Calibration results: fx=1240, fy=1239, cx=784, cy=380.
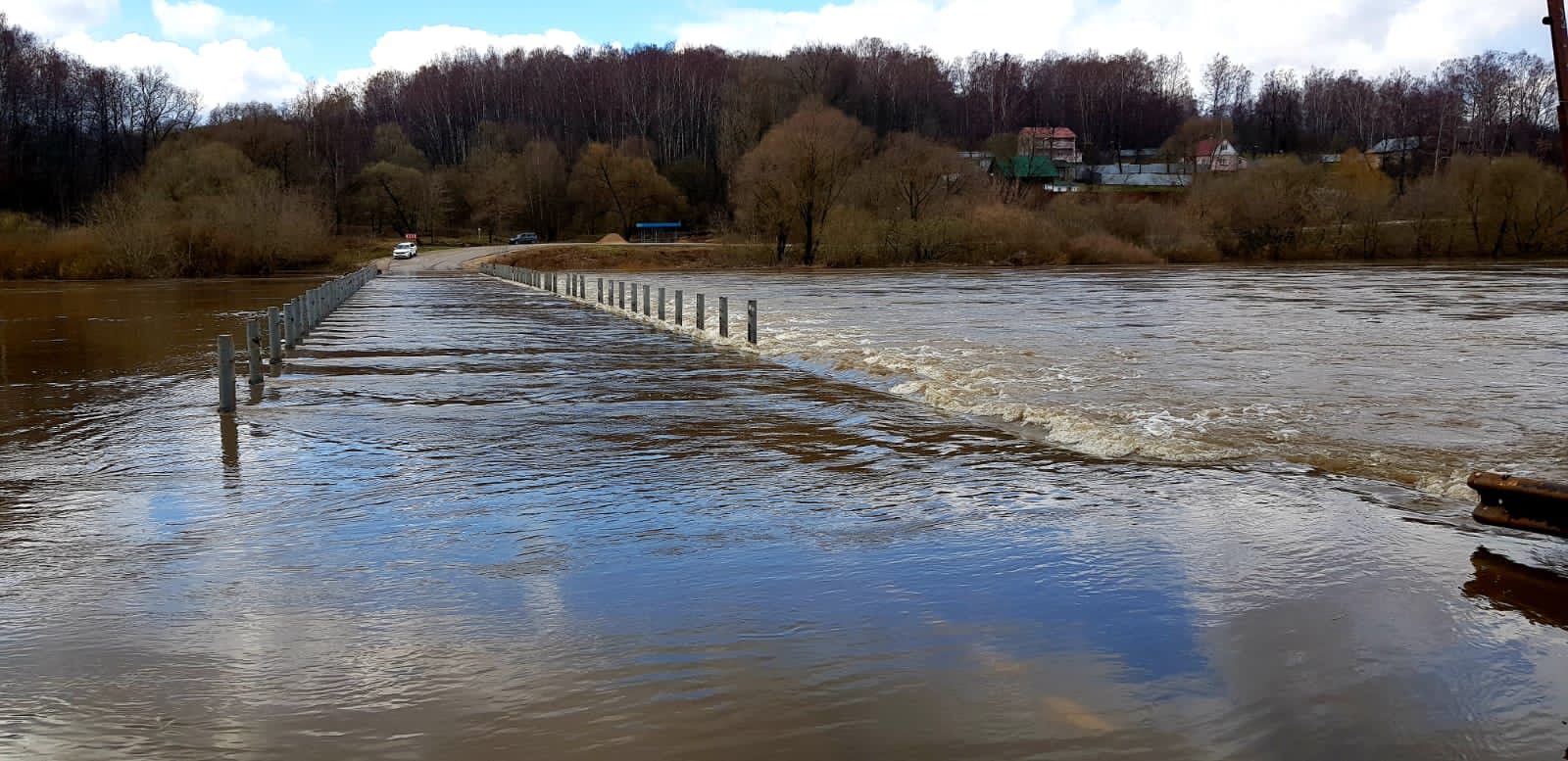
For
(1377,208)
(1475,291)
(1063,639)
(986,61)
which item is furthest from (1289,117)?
(1063,639)

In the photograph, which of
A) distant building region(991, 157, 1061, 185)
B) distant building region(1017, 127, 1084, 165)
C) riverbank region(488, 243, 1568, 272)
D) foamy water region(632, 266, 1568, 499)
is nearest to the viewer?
foamy water region(632, 266, 1568, 499)

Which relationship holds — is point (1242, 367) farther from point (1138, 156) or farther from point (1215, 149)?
point (1138, 156)

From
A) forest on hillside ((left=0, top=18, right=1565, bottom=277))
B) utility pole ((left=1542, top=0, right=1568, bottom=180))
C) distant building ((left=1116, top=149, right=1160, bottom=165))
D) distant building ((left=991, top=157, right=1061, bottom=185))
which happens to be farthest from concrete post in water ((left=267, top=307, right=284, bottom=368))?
distant building ((left=1116, top=149, right=1160, bottom=165))

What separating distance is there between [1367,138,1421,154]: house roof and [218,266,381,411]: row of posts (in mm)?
113074

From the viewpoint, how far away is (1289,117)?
13962cm

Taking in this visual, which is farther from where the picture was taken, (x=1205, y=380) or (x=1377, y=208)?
(x=1377, y=208)

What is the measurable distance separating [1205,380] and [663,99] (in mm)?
123611

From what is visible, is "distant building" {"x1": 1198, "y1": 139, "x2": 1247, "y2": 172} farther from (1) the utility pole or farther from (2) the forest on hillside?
(1) the utility pole

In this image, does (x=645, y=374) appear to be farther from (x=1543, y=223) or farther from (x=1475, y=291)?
(x=1543, y=223)

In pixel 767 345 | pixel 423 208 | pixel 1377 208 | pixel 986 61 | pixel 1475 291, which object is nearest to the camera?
pixel 767 345

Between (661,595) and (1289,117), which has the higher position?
(1289,117)

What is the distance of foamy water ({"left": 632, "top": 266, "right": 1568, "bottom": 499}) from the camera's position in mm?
11984

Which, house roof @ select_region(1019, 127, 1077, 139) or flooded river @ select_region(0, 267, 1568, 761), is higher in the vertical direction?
house roof @ select_region(1019, 127, 1077, 139)

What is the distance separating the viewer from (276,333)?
Result: 1931 cm
